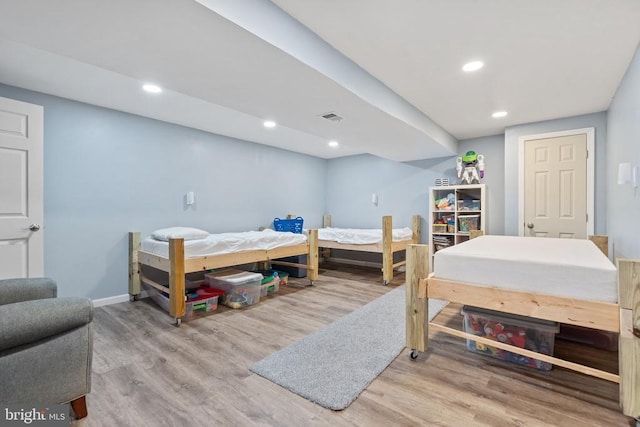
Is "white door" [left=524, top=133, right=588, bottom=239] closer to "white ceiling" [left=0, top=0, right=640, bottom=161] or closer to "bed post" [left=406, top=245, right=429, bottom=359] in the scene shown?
"white ceiling" [left=0, top=0, right=640, bottom=161]

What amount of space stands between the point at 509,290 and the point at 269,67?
2.04m

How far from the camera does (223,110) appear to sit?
10.7ft

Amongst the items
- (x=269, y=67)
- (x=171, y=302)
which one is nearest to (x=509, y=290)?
(x=269, y=67)

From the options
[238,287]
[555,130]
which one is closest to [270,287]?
[238,287]

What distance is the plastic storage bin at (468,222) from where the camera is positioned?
4.32m

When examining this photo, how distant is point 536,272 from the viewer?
5.26ft

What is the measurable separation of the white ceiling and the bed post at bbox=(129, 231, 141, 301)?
1.49 meters

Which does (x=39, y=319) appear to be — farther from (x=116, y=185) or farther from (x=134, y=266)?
(x=116, y=185)

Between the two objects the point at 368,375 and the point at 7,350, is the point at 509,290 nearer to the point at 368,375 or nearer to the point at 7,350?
the point at 368,375

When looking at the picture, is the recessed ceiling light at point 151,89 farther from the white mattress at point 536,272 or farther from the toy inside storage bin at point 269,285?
the white mattress at point 536,272

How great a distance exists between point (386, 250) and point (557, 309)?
2.69 m

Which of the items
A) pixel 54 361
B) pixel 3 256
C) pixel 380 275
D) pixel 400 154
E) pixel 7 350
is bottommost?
pixel 380 275

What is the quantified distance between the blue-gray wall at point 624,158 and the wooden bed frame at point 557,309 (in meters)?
1.10

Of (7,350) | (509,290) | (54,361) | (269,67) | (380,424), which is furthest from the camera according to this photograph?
(269,67)
